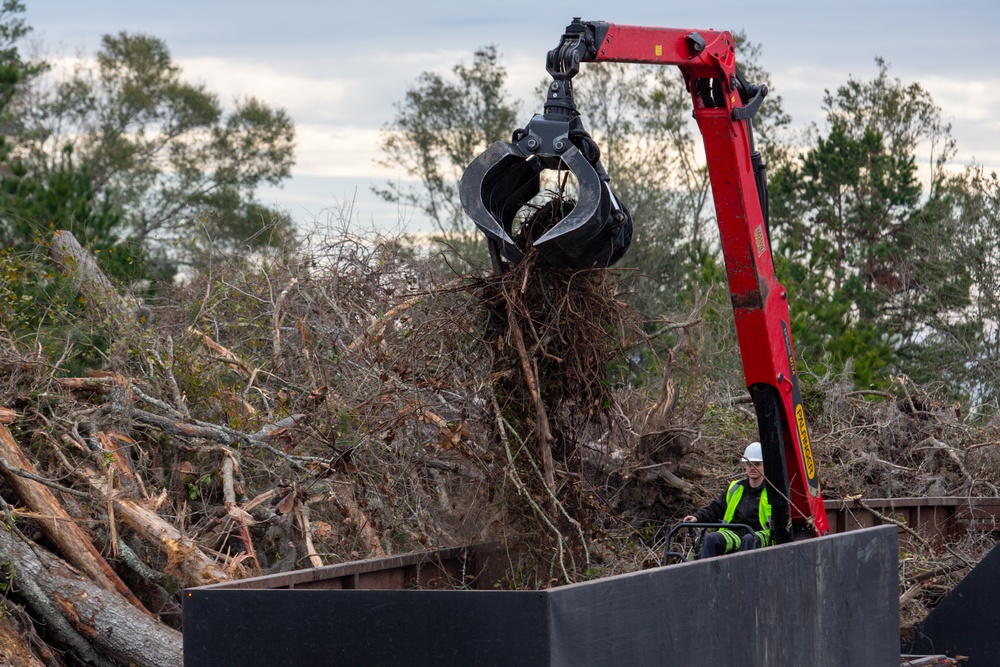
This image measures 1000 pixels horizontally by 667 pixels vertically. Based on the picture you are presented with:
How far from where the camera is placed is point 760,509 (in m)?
6.63

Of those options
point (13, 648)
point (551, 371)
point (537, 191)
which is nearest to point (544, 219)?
point (537, 191)

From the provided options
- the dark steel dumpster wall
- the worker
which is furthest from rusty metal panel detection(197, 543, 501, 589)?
the worker

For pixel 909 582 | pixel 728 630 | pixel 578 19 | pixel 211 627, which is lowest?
pixel 909 582

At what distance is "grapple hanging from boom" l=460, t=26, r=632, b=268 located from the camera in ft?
15.6

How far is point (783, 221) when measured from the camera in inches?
1108

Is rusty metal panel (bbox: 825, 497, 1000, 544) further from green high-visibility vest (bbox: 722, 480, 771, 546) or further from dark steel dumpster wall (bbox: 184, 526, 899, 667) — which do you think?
dark steel dumpster wall (bbox: 184, 526, 899, 667)

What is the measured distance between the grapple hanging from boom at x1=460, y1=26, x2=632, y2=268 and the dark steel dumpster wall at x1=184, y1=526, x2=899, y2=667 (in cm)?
155

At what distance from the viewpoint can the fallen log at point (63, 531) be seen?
7387 mm

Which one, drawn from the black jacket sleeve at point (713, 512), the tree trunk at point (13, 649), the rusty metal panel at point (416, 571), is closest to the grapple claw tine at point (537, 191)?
the rusty metal panel at point (416, 571)

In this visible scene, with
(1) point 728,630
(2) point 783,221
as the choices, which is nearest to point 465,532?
(1) point 728,630

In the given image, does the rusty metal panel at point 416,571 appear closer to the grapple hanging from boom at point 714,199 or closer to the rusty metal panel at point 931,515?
the grapple hanging from boom at point 714,199

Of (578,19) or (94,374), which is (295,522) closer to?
(94,374)

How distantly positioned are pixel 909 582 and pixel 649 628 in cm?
470

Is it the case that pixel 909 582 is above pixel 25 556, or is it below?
below
